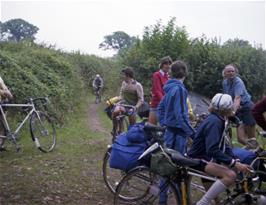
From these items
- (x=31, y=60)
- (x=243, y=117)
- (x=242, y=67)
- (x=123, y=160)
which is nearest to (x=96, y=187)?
(x=123, y=160)

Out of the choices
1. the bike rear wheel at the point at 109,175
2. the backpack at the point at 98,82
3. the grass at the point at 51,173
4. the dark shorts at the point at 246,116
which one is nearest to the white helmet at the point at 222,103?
the bike rear wheel at the point at 109,175

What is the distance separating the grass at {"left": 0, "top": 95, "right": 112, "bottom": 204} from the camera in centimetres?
576

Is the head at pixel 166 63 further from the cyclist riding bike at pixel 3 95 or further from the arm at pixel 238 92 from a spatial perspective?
the cyclist riding bike at pixel 3 95

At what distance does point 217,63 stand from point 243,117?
44.1ft

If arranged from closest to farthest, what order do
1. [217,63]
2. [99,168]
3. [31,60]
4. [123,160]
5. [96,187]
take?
[123,160] < [96,187] < [99,168] < [31,60] < [217,63]

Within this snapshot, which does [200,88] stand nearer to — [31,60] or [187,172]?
[31,60]

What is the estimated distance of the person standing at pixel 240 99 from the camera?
24.3 ft

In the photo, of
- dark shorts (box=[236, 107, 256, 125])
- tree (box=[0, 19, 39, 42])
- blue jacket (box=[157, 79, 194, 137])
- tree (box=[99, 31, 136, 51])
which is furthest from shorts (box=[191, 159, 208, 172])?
tree (box=[99, 31, 136, 51])

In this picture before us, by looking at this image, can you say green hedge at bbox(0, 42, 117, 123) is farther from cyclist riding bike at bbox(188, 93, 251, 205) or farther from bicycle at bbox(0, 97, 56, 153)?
cyclist riding bike at bbox(188, 93, 251, 205)

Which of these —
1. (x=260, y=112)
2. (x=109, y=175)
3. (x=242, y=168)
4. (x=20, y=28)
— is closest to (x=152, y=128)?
(x=242, y=168)

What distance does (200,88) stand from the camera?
20984 mm

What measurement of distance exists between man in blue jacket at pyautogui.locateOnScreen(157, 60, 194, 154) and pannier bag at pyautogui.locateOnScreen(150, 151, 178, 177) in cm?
75

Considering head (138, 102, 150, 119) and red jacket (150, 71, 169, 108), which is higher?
red jacket (150, 71, 169, 108)

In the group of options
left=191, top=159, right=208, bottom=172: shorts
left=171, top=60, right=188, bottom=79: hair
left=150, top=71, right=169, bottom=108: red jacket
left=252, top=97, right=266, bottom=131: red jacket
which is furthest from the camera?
left=150, top=71, right=169, bottom=108: red jacket
